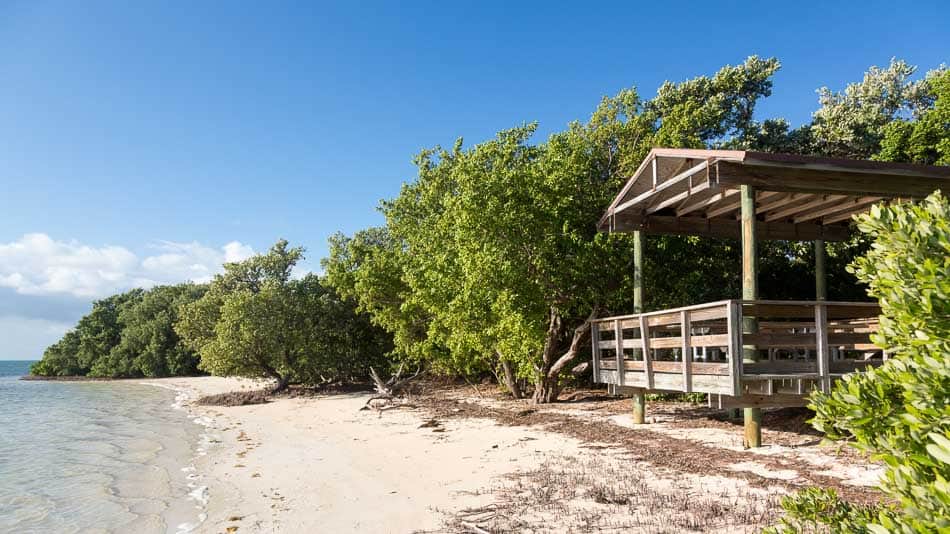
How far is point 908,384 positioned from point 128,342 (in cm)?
5914

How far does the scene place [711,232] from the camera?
13.3 metres

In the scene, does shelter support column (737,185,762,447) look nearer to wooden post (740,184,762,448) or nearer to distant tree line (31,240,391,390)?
wooden post (740,184,762,448)

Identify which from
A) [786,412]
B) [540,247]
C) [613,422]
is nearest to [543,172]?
[540,247]

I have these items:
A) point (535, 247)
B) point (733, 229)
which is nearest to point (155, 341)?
point (535, 247)

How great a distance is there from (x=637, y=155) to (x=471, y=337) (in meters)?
6.47

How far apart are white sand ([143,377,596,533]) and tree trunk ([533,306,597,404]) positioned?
3249 millimetres

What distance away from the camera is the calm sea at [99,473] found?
344 inches

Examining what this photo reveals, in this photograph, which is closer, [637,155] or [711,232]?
[711,232]

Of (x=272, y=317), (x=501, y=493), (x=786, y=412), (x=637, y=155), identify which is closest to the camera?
(x=501, y=493)

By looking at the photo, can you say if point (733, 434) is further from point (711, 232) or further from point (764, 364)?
point (711, 232)

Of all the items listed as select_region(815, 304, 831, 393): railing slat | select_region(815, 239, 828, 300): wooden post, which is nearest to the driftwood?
select_region(815, 239, 828, 300): wooden post

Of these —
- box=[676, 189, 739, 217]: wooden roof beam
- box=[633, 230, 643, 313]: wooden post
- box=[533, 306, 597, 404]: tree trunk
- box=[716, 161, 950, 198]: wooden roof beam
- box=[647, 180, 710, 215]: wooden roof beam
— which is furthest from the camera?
box=[533, 306, 597, 404]: tree trunk

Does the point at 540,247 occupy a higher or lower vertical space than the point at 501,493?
higher

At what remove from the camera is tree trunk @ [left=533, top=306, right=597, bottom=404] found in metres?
16.5
